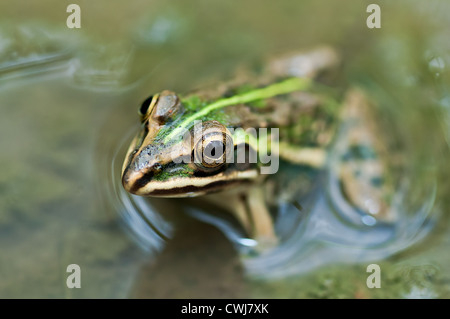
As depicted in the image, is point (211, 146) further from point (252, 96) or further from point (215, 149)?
point (252, 96)

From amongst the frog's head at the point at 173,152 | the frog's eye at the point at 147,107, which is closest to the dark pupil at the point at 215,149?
the frog's head at the point at 173,152

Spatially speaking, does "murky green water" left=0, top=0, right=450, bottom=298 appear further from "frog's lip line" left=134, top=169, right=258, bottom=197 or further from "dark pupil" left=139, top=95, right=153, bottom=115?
"dark pupil" left=139, top=95, right=153, bottom=115

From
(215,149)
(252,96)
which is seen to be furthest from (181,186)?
(252,96)

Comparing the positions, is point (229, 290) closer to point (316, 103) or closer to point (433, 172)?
point (316, 103)

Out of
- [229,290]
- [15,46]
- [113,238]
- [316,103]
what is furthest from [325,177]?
[15,46]

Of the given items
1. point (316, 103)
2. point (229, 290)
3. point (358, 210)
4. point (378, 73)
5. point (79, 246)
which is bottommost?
point (229, 290)

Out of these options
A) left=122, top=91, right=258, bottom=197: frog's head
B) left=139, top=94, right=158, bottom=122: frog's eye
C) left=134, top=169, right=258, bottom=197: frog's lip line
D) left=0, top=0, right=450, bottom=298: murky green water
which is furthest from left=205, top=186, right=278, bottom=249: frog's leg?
left=139, top=94, right=158, bottom=122: frog's eye
